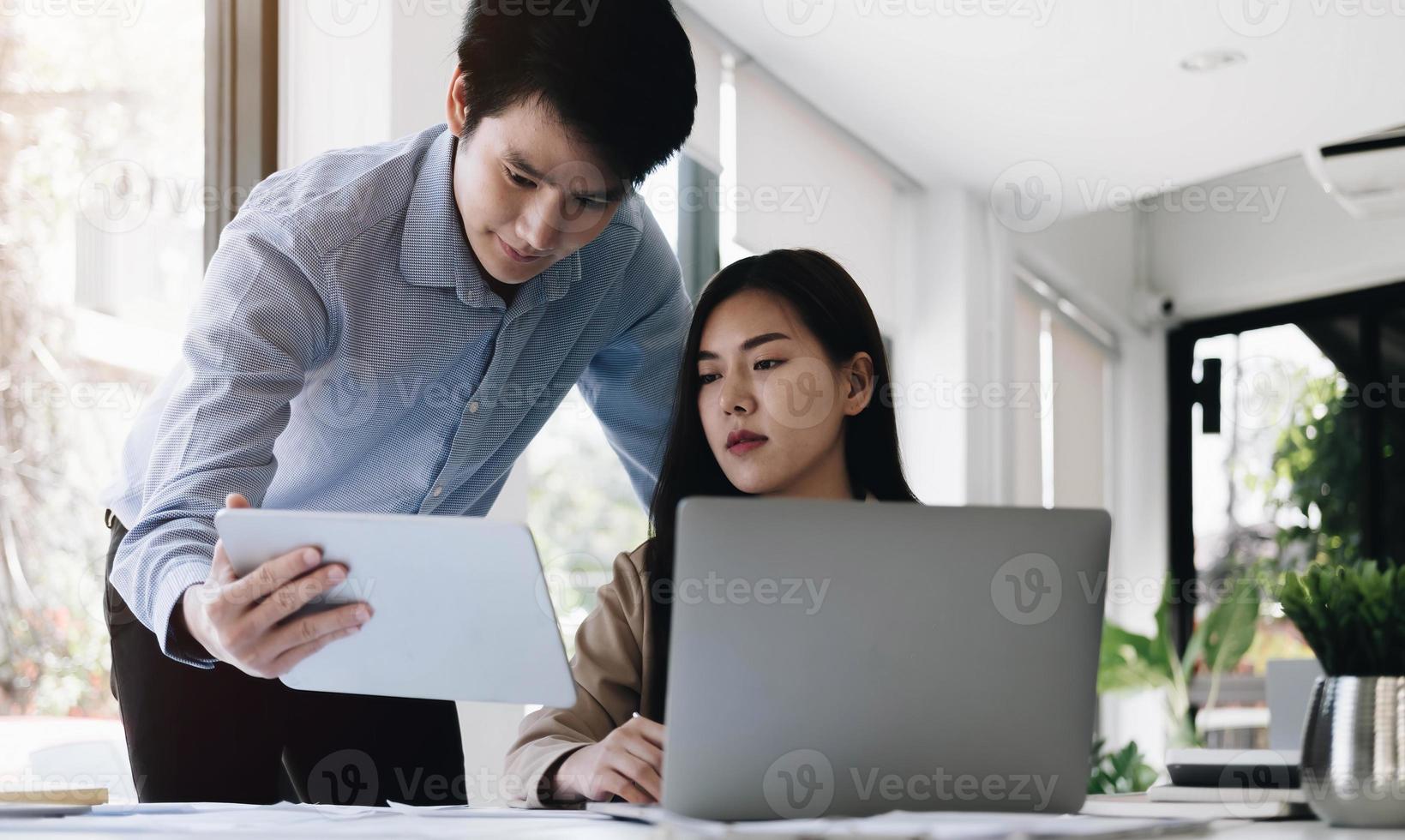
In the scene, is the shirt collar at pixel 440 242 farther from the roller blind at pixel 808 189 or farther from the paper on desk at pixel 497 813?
the roller blind at pixel 808 189

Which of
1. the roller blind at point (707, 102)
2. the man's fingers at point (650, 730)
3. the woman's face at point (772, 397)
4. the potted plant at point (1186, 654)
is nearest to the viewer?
the man's fingers at point (650, 730)

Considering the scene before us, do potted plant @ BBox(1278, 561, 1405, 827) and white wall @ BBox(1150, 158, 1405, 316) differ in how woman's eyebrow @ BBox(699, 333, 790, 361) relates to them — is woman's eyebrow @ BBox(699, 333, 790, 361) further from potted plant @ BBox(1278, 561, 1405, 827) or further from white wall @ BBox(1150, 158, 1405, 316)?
white wall @ BBox(1150, 158, 1405, 316)

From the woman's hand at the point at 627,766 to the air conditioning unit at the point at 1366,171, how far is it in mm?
4077

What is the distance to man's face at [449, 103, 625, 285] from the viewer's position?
160cm

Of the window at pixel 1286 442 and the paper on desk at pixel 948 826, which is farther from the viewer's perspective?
the window at pixel 1286 442

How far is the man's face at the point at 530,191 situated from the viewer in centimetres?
160

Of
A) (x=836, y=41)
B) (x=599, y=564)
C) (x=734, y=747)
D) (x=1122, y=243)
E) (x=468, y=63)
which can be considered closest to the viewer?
(x=734, y=747)

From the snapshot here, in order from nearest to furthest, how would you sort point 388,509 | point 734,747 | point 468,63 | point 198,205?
point 734,747
point 468,63
point 388,509
point 198,205

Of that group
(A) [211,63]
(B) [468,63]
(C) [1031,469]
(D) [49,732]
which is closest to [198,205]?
(A) [211,63]

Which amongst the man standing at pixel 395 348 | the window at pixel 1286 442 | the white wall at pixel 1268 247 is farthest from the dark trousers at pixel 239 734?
the white wall at pixel 1268 247

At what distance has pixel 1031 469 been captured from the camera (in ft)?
19.1

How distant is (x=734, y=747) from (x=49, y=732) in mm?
1774

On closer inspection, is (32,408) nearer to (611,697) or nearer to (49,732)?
(49,732)

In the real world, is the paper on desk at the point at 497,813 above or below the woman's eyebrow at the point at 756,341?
below
